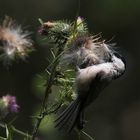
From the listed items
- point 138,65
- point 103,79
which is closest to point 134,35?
point 138,65

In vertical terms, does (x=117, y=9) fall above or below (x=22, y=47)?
above

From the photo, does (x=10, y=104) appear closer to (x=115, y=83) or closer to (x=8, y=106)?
(x=8, y=106)

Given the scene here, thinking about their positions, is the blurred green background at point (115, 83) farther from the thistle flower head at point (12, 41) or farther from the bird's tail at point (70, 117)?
the bird's tail at point (70, 117)

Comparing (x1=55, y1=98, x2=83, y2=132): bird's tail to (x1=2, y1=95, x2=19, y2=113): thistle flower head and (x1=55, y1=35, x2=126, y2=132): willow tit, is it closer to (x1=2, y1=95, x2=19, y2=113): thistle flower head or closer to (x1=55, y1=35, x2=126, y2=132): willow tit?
(x1=55, y1=35, x2=126, y2=132): willow tit

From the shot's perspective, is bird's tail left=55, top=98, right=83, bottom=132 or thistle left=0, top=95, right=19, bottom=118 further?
→ thistle left=0, top=95, right=19, bottom=118

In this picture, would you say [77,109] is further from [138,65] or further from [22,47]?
[138,65]

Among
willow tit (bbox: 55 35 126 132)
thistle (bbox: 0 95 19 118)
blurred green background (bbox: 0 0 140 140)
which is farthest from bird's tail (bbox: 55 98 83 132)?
blurred green background (bbox: 0 0 140 140)

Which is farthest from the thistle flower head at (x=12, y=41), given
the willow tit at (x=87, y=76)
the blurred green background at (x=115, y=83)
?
the blurred green background at (x=115, y=83)
